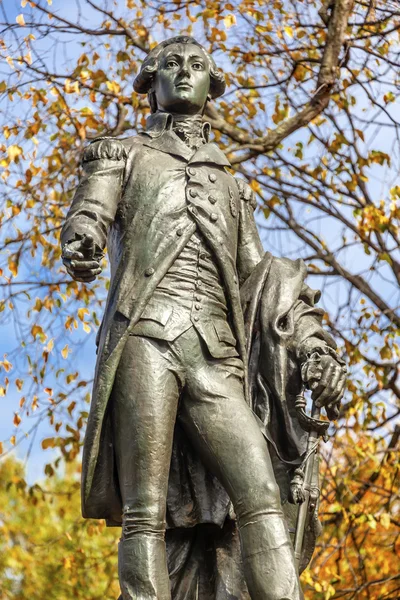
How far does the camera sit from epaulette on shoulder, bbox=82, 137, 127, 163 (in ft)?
18.8

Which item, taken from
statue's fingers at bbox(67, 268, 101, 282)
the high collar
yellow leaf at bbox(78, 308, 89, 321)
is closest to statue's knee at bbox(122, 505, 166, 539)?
statue's fingers at bbox(67, 268, 101, 282)

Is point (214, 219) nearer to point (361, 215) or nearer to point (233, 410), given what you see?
point (233, 410)

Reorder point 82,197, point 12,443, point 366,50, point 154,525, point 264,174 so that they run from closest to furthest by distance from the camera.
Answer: point 154,525 < point 82,197 < point 12,443 < point 366,50 < point 264,174

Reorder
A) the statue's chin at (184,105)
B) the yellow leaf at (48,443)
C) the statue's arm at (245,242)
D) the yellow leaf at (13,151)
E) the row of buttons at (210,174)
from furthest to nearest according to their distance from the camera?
the yellow leaf at (48,443) → the yellow leaf at (13,151) → the statue's arm at (245,242) → the statue's chin at (184,105) → the row of buttons at (210,174)

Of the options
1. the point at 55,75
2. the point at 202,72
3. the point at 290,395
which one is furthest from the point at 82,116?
the point at 290,395

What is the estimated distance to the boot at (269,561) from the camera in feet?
16.7

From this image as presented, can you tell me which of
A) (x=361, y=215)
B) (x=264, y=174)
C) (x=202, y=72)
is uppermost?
(x=264, y=174)

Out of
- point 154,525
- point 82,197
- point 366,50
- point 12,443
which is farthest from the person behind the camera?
point 366,50

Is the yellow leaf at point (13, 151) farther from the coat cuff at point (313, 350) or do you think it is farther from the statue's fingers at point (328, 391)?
the statue's fingers at point (328, 391)

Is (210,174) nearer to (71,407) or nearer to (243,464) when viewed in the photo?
(243,464)

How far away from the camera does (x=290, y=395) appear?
5852 mm

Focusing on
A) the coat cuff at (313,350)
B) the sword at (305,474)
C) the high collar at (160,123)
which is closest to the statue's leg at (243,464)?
the sword at (305,474)

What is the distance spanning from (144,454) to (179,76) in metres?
1.92

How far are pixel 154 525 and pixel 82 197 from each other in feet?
5.01
